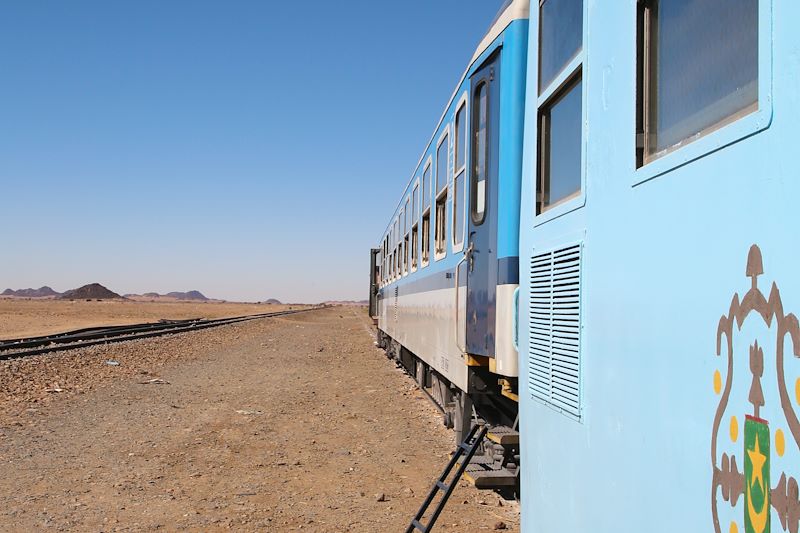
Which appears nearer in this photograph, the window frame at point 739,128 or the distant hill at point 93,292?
the window frame at point 739,128

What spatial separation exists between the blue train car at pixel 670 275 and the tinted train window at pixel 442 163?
14.5 ft

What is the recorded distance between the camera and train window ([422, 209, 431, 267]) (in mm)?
9547

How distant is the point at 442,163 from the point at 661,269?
6232 mm

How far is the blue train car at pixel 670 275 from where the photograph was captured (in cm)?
165

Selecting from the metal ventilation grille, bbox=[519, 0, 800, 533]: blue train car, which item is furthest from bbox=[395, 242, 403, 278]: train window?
bbox=[519, 0, 800, 533]: blue train car

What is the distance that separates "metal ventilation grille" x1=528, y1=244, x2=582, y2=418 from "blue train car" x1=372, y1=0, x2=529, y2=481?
4.08ft

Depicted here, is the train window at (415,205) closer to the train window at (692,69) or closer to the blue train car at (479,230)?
the blue train car at (479,230)

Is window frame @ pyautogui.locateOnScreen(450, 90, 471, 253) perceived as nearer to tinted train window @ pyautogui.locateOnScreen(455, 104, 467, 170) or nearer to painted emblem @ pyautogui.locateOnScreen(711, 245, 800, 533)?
tinted train window @ pyautogui.locateOnScreen(455, 104, 467, 170)

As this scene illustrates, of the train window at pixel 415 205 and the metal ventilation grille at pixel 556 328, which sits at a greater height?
the train window at pixel 415 205

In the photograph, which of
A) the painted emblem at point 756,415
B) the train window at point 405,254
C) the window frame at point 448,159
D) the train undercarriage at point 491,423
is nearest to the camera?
the painted emblem at point 756,415

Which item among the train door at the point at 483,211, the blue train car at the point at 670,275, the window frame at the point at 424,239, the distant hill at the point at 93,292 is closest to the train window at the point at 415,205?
the window frame at the point at 424,239

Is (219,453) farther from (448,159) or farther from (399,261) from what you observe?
(399,261)

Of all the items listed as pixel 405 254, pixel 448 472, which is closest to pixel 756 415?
pixel 448 472

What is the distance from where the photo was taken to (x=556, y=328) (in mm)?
3357
